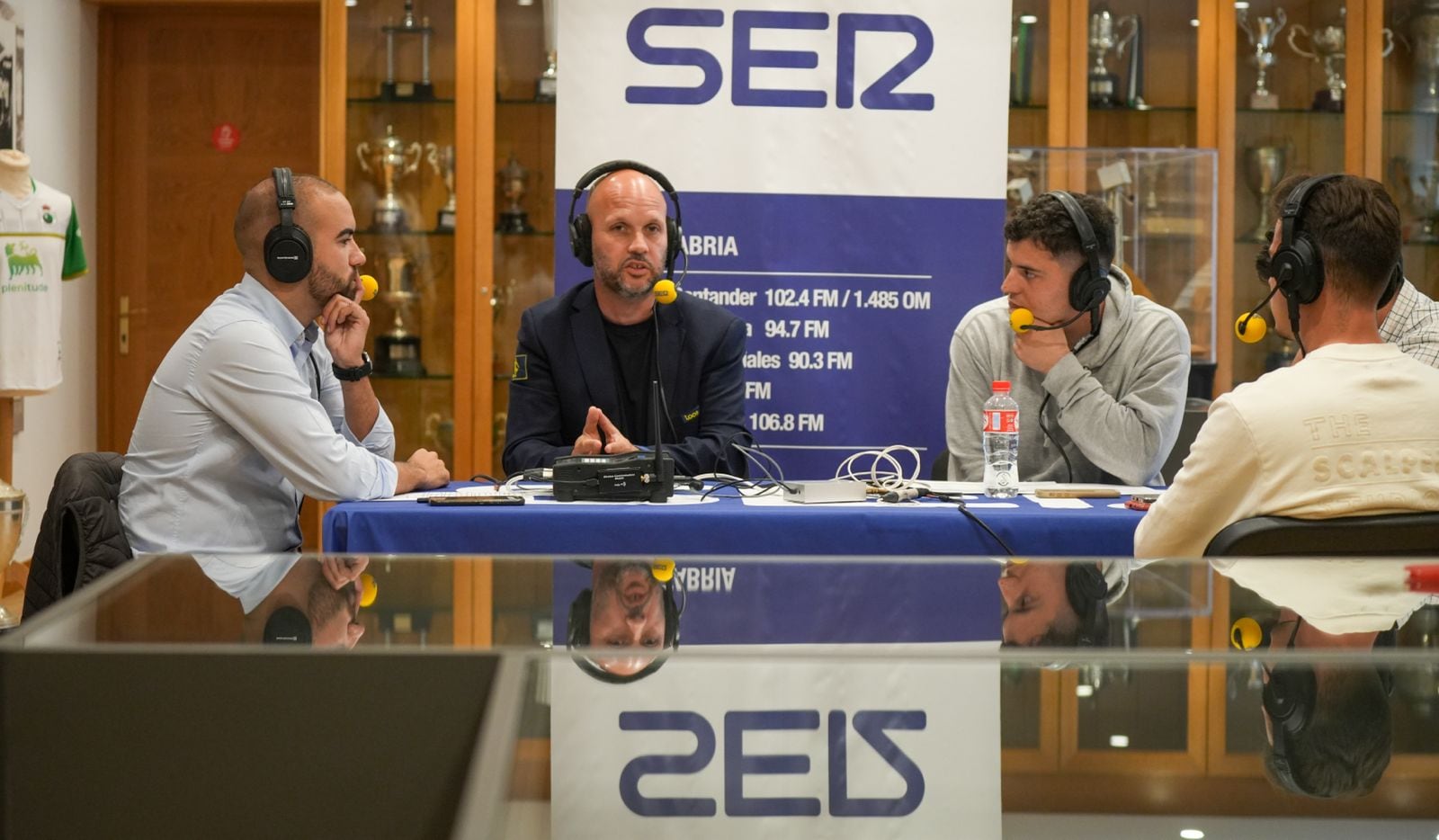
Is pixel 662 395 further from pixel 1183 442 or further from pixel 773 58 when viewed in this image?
pixel 1183 442

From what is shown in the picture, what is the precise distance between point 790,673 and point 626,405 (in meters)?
2.75

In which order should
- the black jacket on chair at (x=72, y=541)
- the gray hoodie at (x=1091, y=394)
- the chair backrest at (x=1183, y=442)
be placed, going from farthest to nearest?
the chair backrest at (x=1183, y=442)
the gray hoodie at (x=1091, y=394)
the black jacket on chair at (x=72, y=541)

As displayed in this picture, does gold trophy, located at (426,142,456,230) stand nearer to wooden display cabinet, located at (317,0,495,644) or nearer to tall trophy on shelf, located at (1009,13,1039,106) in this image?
wooden display cabinet, located at (317,0,495,644)

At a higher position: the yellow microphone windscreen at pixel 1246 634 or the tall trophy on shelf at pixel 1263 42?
the tall trophy on shelf at pixel 1263 42

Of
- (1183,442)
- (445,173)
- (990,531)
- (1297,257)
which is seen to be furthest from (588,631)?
(445,173)

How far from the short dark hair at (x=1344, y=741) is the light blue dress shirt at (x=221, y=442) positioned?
6.67 ft

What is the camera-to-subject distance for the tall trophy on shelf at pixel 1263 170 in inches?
200

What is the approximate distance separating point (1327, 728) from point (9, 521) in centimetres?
490

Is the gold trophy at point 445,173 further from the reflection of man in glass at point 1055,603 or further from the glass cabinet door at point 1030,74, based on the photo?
the reflection of man in glass at point 1055,603

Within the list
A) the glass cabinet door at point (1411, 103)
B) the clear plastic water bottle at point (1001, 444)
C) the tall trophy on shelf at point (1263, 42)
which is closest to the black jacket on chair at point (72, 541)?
the clear plastic water bottle at point (1001, 444)

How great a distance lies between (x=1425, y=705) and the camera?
86cm

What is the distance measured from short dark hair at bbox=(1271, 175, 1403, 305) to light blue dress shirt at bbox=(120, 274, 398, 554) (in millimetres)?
1761

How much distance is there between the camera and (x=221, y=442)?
256 centimetres

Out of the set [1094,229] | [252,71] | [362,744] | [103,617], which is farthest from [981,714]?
[252,71]
